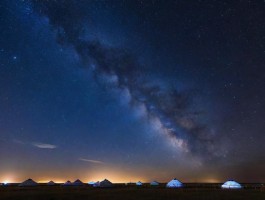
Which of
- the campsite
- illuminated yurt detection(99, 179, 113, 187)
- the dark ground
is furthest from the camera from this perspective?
illuminated yurt detection(99, 179, 113, 187)

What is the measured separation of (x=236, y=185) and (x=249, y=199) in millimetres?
53778

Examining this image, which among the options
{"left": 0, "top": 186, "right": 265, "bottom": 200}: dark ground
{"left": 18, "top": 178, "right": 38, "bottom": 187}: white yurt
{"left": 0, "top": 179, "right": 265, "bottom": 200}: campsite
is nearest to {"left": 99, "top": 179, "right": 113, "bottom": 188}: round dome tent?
{"left": 0, "top": 179, "right": 265, "bottom": 200}: campsite

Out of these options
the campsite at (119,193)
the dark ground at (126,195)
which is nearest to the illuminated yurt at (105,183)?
the campsite at (119,193)

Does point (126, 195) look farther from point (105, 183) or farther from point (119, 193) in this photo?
point (105, 183)

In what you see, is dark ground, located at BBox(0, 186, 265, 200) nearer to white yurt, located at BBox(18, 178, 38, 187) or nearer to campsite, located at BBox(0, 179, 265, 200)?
campsite, located at BBox(0, 179, 265, 200)

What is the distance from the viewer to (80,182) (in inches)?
4916

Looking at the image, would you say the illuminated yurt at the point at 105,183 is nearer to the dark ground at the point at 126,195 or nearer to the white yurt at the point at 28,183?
the white yurt at the point at 28,183

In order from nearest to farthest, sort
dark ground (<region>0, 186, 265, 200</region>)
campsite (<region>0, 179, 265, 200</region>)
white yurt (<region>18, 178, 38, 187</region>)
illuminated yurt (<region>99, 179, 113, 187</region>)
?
dark ground (<region>0, 186, 265, 200</region>) < campsite (<region>0, 179, 265, 200</region>) < illuminated yurt (<region>99, 179, 113, 187</region>) < white yurt (<region>18, 178, 38, 187</region>)

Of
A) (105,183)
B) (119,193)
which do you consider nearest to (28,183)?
(105,183)

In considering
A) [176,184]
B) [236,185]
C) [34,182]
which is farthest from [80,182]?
[236,185]

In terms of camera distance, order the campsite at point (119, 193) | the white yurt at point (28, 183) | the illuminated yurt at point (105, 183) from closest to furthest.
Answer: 1. the campsite at point (119, 193)
2. the illuminated yurt at point (105, 183)
3. the white yurt at point (28, 183)

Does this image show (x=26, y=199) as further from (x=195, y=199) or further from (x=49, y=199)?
(x=195, y=199)

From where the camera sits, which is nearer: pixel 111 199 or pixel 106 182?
pixel 111 199

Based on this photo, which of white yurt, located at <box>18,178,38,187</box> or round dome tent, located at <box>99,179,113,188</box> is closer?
round dome tent, located at <box>99,179,113,188</box>
